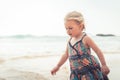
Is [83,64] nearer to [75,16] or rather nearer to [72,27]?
[72,27]

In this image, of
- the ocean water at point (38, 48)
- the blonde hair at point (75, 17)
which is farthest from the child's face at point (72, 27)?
the ocean water at point (38, 48)

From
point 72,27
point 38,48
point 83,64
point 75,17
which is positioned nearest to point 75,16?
point 75,17

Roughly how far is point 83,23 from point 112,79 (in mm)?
2313

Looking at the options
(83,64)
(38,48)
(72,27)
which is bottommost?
(38,48)

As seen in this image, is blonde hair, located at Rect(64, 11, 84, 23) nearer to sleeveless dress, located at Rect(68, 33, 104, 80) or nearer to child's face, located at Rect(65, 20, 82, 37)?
child's face, located at Rect(65, 20, 82, 37)

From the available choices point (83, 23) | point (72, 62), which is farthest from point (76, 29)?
point (72, 62)

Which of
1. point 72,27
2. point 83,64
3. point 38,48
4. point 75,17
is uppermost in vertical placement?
point 75,17

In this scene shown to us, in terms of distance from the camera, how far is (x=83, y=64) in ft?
11.7

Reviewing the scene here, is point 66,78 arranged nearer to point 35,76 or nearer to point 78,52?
point 35,76

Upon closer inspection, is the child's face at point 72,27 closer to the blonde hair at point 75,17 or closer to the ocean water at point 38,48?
the blonde hair at point 75,17

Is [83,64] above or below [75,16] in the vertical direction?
below

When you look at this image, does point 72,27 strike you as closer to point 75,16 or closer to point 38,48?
point 75,16

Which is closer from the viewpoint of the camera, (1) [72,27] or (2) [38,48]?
(1) [72,27]

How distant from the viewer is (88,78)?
3523 mm
